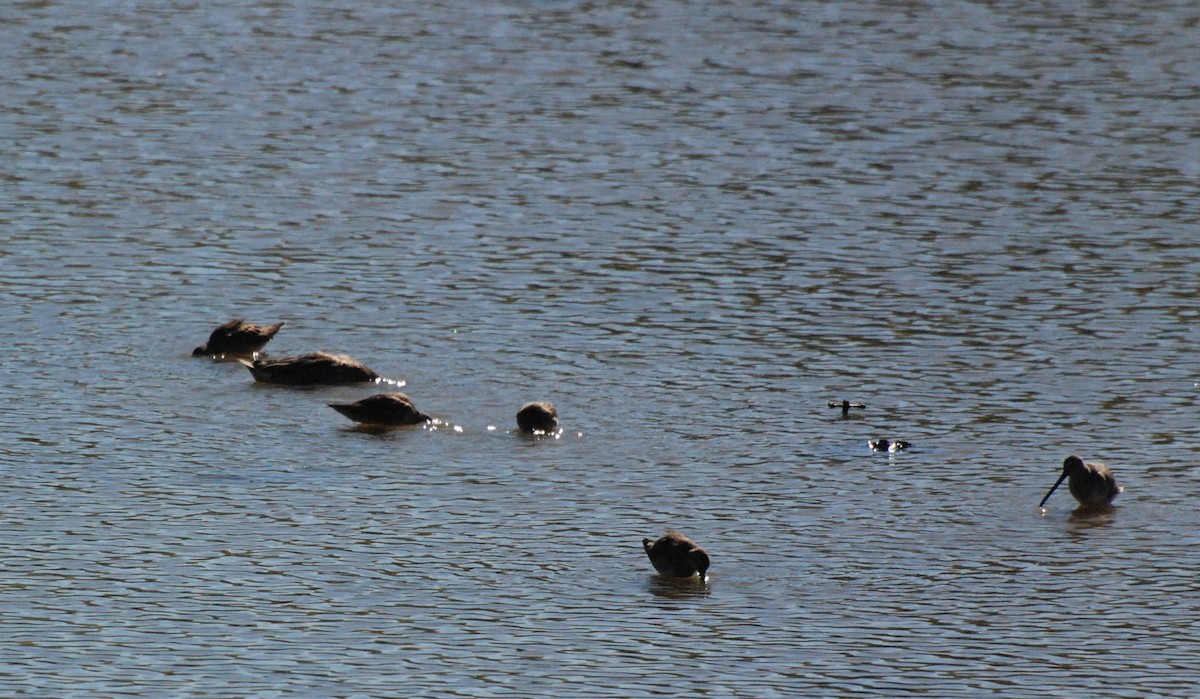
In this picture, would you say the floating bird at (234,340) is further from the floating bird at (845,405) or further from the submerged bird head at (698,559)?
the submerged bird head at (698,559)

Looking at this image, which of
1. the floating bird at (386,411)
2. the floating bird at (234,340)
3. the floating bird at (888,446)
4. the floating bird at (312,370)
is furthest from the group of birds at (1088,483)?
the floating bird at (234,340)

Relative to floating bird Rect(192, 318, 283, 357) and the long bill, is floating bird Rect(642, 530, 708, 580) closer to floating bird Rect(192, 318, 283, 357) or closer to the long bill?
the long bill

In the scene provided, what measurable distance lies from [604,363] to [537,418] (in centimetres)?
196

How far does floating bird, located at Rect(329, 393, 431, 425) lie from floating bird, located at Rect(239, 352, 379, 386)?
952mm

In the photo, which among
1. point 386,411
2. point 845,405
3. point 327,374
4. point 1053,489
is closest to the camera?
point 1053,489

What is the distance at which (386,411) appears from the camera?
13883 millimetres

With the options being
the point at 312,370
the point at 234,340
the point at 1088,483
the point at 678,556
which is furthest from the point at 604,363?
the point at 678,556

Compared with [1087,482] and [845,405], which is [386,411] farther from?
[1087,482]

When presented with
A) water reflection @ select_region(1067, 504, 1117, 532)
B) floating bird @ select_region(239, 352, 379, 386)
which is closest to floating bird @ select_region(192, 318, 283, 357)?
floating bird @ select_region(239, 352, 379, 386)

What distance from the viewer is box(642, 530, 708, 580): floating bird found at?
35.6 feet

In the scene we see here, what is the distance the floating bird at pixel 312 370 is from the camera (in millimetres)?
15008

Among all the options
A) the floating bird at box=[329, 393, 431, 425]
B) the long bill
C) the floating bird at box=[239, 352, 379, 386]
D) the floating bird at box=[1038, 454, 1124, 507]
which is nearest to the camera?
the floating bird at box=[1038, 454, 1124, 507]

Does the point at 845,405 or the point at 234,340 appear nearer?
the point at 845,405

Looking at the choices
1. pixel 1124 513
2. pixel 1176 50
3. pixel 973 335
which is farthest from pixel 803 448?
pixel 1176 50
